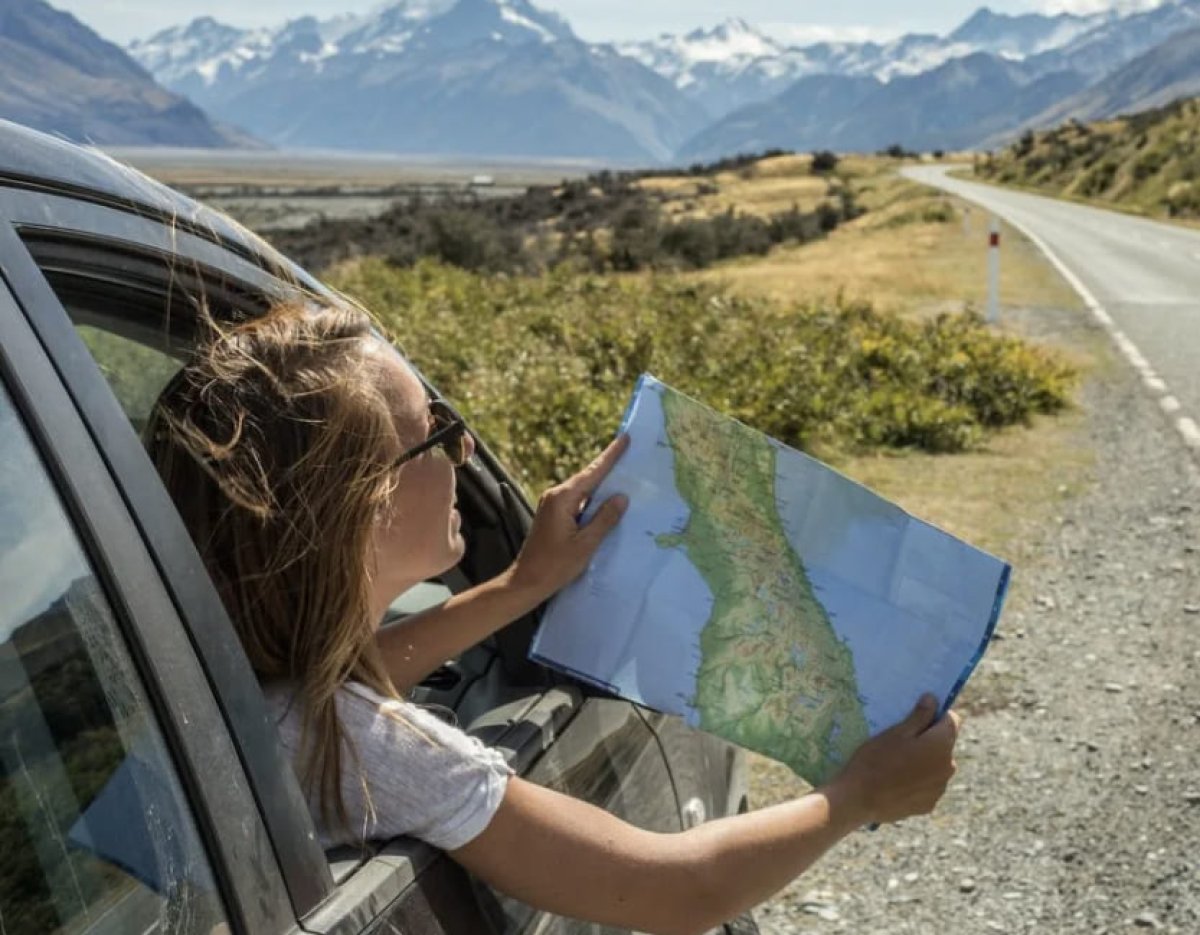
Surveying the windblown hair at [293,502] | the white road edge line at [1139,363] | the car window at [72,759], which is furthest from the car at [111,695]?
the white road edge line at [1139,363]

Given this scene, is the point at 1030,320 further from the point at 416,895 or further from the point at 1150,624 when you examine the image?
the point at 416,895

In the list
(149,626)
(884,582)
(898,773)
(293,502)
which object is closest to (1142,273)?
(884,582)

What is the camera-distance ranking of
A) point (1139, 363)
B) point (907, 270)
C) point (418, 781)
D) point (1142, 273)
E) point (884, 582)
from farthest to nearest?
point (907, 270), point (1142, 273), point (1139, 363), point (884, 582), point (418, 781)

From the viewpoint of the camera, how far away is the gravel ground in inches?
148

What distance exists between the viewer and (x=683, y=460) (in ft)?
6.07

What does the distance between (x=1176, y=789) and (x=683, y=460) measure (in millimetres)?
3176

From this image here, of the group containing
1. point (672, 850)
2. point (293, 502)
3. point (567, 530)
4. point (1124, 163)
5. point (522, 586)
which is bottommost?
point (672, 850)

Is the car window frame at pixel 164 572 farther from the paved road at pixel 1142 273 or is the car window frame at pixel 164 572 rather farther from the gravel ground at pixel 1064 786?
the paved road at pixel 1142 273

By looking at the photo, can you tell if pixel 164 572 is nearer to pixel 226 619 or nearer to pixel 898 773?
pixel 226 619

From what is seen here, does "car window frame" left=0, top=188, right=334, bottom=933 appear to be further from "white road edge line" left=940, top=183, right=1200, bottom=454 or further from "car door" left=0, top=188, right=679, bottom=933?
"white road edge line" left=940, top=183, right=1200, bottom=454

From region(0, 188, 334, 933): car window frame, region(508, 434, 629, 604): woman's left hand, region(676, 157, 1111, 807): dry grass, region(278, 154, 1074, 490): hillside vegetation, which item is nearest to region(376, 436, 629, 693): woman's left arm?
region(508, 434, 629, 604): woman's left hand

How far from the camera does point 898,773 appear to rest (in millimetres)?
1739

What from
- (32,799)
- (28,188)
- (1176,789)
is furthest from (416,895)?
(1176,789)

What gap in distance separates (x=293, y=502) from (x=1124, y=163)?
196 ft
